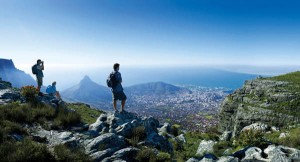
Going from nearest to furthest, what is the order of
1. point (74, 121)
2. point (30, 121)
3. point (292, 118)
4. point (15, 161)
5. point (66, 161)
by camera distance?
point (15, 161) → point (66, 161) → point (30, 121) → point (74, 121) → point (292, 118)

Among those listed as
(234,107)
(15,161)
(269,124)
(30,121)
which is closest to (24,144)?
(15,161)

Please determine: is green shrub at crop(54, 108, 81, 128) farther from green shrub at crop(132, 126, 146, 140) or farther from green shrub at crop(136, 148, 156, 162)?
green shrub at crop(136, 148, 156, 162)

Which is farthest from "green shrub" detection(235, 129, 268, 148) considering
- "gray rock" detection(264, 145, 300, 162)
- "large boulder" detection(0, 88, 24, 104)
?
"large boulder" detection(0, 88, 24, 104)

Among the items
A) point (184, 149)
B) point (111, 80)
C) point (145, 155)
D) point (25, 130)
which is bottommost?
point (184, 149)

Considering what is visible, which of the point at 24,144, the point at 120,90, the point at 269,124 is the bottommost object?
the point at 269,124

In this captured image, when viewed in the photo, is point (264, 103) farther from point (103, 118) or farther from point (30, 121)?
point (30, 121)

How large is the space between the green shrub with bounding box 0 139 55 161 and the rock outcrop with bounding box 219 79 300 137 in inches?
738

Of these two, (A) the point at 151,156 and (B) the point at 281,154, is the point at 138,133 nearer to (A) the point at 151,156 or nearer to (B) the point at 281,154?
(A) the point at 151,156

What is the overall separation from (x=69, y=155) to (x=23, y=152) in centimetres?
174

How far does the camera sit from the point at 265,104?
92.4 feet

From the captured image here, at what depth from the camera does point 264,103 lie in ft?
93.4

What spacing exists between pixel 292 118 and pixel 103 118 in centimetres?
1960

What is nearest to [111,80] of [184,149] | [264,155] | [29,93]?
[184,149]

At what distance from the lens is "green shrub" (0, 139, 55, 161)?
29.9ft
